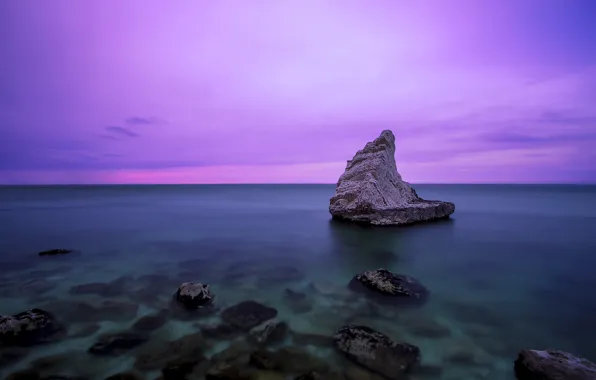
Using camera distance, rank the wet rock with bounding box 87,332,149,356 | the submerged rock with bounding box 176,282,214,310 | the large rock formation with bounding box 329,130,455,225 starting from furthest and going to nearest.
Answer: the large rock formation with bounding box 329,130,455,225
the submerged rock with bounding box 176,282,214,310
the wet rock with bounding box 87,332,149,356

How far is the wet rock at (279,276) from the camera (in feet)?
28.5

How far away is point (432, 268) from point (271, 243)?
24.7ft

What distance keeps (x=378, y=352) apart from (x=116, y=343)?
4.70 metres

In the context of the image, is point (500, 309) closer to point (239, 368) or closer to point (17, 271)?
point (239, 368)

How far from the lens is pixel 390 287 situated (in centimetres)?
748

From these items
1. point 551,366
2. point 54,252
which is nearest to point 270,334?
point 551,366

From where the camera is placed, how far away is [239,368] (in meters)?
4.54

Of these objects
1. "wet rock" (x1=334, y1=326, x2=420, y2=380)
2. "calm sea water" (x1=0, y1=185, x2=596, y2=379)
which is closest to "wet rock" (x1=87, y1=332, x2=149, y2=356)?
"calm sea water" (x1=0, y1=185, x2=596, y2=379)

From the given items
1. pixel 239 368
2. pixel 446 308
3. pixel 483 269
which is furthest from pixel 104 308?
pixel 483 269

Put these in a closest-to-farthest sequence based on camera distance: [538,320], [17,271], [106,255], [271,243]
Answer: [538,320], [17,271], [106,255], [271,243]

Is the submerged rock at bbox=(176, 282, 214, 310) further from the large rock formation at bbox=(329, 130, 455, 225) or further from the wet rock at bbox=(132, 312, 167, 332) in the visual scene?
the large rock formation at bbox=(329, 130, 455, 225)

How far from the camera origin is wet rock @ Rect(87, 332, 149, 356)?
16.4ft

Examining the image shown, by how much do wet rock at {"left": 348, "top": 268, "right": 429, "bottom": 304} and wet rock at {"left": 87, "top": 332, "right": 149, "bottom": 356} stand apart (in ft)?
17.1

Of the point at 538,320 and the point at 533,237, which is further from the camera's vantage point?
the point at 533,237
